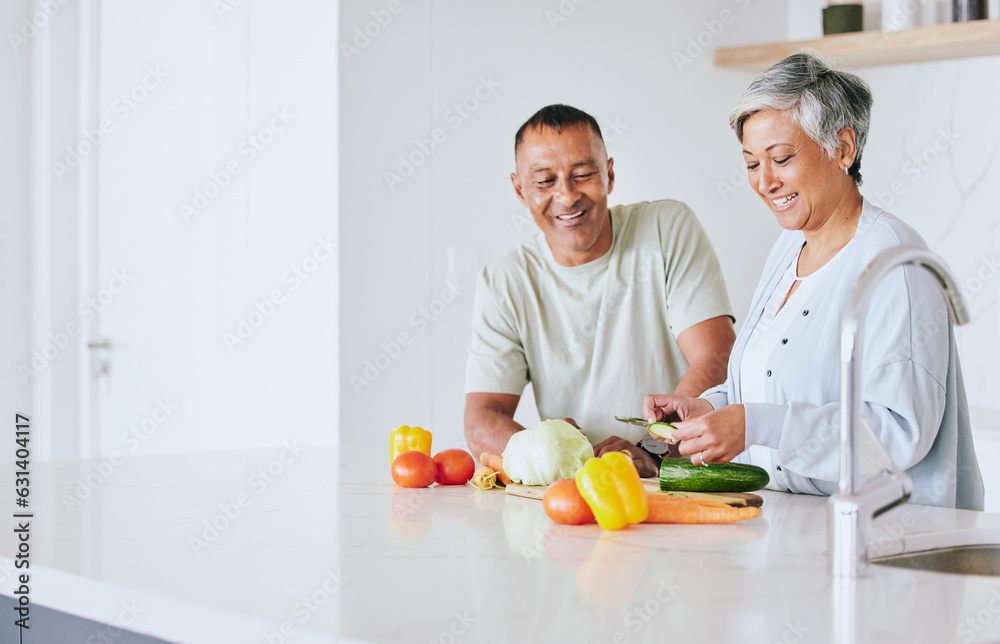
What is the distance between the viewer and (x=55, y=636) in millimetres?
1442

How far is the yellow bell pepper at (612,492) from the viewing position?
58.6 inches

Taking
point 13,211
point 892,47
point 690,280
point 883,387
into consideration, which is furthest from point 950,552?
point 13,211

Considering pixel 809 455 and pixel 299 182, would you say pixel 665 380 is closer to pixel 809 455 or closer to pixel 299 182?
pixel 809 455

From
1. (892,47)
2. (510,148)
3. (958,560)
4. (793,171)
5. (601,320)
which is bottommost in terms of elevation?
(958,560)

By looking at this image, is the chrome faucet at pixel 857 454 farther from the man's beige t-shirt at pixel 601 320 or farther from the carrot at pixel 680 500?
the man's beige t-shirt at pixel 601 320

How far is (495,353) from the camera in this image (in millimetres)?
2656

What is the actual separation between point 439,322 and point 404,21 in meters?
1.00

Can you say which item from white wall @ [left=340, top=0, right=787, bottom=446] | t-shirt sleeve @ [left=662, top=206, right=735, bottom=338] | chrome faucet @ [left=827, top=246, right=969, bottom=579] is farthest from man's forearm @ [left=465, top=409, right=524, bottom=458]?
chrome faucet @ [left=827, top=246, right=969, bottom=579]

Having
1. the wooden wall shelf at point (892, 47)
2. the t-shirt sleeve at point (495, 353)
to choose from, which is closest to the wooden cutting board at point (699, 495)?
the t-shirt sleeve at point (495, 353)

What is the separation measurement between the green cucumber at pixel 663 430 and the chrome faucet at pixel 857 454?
1.59 feet

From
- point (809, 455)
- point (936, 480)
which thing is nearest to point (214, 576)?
point (809, 455)

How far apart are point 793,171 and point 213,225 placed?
2474mm

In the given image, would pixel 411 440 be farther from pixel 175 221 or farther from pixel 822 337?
pixel 175 221

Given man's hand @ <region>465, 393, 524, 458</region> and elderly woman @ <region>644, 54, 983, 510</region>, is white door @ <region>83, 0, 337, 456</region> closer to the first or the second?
man's hand @ <region>465, 393, 524, 458</region>
